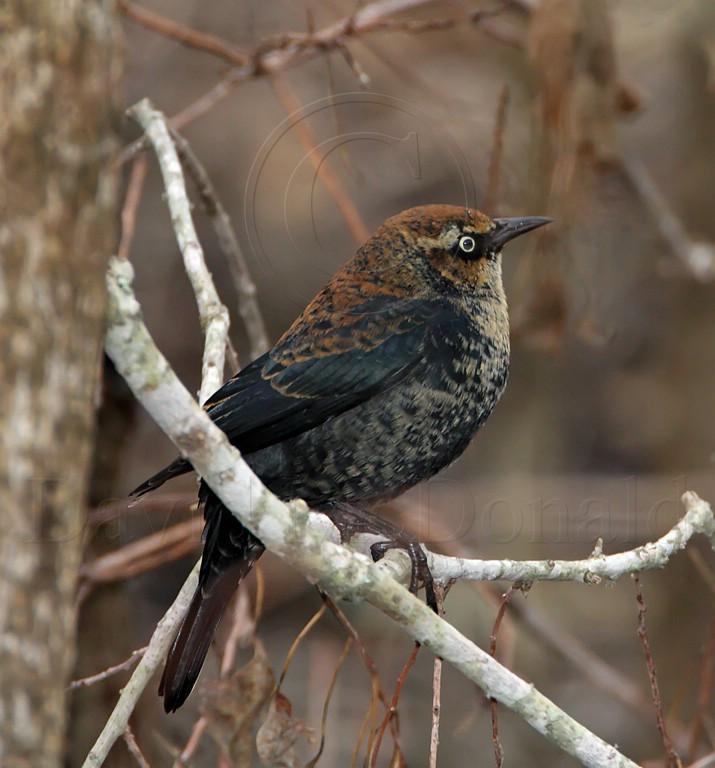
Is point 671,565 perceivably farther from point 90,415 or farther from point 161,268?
point 90,415

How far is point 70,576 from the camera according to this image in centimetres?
184

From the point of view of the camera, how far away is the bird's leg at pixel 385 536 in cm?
333

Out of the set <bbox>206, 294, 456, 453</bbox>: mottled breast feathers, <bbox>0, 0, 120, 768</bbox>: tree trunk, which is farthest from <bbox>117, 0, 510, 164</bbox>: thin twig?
<bbox>0, 0, 120, 768</bbox>: tree trunk

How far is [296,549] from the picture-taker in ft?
8.28

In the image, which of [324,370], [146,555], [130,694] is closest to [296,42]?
[324,370]

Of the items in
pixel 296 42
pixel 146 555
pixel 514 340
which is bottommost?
pixel 146 555

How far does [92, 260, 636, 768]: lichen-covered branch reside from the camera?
2.09m

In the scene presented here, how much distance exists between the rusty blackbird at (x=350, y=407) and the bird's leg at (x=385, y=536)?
15 millimetres

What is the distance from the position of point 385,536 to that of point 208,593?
1.85ft

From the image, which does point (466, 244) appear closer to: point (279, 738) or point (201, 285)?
point (201, 285)

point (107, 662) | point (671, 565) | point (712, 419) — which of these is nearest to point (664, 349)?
point (712, 419)

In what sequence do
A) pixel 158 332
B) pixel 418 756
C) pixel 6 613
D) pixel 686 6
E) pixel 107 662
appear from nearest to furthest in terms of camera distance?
pixel 6 613 < pixel 107 662 < pixel 686 6 < pixel 418 756 < pixel 158 332

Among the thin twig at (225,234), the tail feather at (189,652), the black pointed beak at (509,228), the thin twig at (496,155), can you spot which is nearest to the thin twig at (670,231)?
the thin twig at (496,155)

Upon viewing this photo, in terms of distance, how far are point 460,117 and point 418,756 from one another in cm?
380
